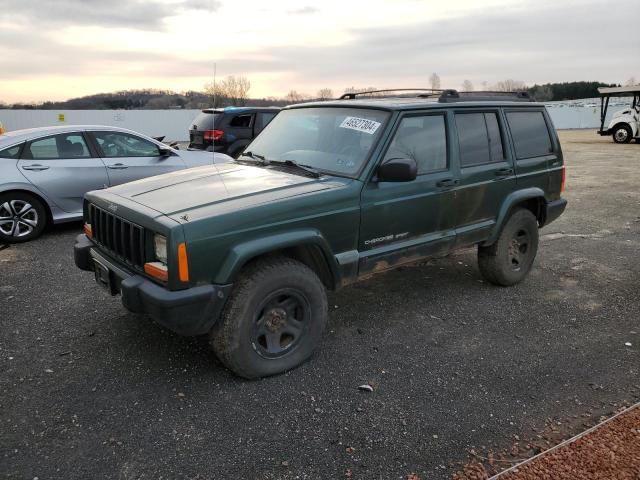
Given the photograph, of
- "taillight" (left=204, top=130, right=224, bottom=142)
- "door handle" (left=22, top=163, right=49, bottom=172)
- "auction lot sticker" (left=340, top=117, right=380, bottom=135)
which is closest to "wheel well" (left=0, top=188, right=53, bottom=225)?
"door handle" (left=22, top=163, right=49, bottom=172)

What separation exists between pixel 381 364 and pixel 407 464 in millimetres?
1077

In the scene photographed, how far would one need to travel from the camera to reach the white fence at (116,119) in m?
28.5

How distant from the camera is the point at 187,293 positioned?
3.01 m

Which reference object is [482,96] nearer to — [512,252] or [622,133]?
[512,252]

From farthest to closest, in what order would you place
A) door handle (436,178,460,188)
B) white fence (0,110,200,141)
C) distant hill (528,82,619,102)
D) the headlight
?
distant hill (528,82,619,102), white fence (0,110,200,141), door handle (436,178,460,188), the headlight

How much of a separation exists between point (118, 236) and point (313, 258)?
1.37 m

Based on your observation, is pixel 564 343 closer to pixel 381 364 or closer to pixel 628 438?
pixel 628 438

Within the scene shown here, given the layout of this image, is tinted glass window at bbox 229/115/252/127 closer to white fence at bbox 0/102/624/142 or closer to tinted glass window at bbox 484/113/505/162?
tinted glass window at bbox 484/113/505/162

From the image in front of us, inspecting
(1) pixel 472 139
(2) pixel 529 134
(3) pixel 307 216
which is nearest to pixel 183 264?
(3) pixel 307 216

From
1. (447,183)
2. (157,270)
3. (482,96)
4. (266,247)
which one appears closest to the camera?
(157,270)

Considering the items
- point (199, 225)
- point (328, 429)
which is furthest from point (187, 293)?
point (328, 429)

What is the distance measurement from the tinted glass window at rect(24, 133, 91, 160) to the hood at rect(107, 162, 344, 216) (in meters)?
3.59

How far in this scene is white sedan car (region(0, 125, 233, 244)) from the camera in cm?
663

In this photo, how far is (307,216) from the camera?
345 cm
